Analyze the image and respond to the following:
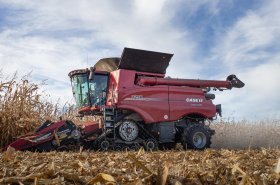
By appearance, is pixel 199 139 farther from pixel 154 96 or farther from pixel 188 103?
pixel 154 96

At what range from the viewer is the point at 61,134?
9062mm

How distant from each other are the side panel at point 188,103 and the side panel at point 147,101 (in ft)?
0.70

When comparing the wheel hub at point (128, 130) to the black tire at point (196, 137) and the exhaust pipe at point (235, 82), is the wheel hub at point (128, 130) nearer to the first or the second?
the black tire at point (196, 137)

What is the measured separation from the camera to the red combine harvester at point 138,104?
10.1 m

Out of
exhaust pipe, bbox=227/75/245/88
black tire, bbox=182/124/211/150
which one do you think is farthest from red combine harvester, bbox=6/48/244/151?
exhaust pipe, bbox=227/75/245/88

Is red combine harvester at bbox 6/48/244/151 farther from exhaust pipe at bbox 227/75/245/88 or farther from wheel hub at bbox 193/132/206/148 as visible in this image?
exhaust pipe at bbox 227/75/245/88

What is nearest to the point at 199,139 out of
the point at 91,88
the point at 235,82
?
the point at 235,82

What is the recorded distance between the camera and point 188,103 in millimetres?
11281

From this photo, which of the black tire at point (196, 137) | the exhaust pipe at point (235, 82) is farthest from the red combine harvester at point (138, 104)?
the exhaust pipe at point (235, 82)

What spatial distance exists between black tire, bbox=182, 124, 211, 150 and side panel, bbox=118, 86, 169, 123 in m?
0.68

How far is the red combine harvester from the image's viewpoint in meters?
10.1

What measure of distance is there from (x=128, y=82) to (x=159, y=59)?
110 cm

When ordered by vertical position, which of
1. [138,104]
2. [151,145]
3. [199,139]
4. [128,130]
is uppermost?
[138,104]

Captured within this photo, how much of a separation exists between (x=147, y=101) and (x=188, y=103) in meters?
1.29
